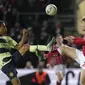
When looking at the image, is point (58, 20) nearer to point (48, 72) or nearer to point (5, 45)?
point (48, 72)

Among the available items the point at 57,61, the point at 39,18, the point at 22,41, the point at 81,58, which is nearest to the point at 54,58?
the point at 57,61

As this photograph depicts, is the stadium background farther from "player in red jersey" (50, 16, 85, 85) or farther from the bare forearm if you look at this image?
"player in red jersey" (50, 16, 85, 85)

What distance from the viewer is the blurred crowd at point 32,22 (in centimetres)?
1611

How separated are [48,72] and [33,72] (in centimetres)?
41

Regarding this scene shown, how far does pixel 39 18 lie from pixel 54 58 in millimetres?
6554

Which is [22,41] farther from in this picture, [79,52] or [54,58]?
[54,58]

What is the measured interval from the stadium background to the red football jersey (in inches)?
135

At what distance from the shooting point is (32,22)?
18.1 meters

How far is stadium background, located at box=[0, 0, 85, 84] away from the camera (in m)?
16.6

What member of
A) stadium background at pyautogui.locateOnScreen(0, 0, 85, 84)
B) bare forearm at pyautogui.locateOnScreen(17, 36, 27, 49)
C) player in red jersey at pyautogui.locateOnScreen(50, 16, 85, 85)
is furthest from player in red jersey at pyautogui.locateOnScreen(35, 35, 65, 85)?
stadium background at pyautogui.locateOnScreen(0, 0, 85, 84)

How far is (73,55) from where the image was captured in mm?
9672

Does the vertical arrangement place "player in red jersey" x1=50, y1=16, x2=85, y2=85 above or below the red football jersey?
above

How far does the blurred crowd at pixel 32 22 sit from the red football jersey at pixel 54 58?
8.43 ft

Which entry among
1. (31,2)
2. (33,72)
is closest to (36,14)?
(31,2)
